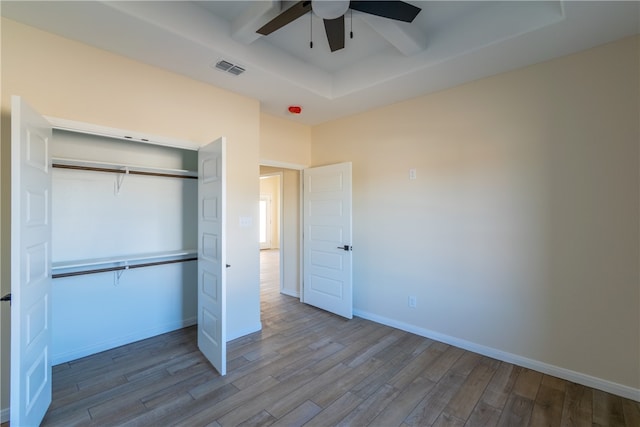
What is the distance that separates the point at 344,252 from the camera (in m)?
3.88

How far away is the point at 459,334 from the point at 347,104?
2.98 metres

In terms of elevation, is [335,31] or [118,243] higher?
[335,31]

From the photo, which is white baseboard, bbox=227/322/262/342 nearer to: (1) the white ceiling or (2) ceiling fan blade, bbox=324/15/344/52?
(1) the white ceiling

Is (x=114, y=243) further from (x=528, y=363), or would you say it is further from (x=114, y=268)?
(x=528, y=363)

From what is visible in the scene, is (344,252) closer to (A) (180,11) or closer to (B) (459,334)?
(B) (459,334)

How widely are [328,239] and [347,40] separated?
243cm

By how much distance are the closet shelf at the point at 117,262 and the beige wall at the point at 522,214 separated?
2386 mm

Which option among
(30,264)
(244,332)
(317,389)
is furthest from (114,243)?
(317,389)

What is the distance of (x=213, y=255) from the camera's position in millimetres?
2646

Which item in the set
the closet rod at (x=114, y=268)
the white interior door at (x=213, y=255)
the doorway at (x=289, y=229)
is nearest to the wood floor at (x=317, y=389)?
the white interior door at (x=213, y=255)

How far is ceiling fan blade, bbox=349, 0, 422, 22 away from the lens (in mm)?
1779

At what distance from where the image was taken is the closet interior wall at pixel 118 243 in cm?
266

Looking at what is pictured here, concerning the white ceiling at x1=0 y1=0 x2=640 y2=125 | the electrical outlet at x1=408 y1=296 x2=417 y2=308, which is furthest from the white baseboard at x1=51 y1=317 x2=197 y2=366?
the white ceiling at x1=0 y1=0 x2=640 y2=125

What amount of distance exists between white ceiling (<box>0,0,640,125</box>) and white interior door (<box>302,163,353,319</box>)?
1226 mm
